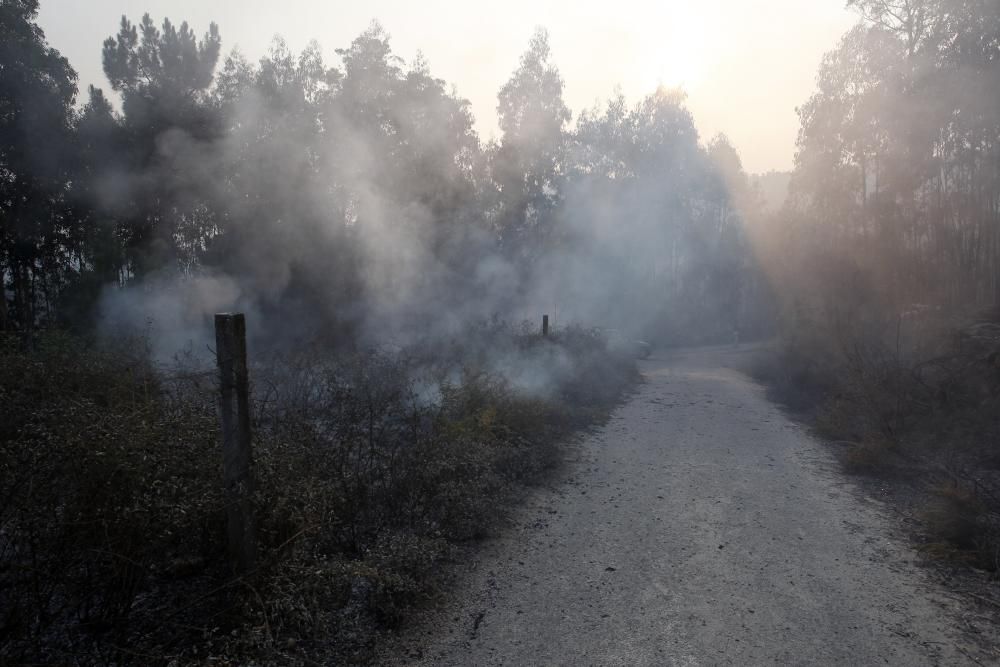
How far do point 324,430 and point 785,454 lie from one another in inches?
237

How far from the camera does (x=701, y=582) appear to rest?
420 cm

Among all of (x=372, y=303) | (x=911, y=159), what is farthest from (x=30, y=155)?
(x=911, y=159)

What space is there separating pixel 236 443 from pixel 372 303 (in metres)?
11.7

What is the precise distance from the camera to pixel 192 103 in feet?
53.3

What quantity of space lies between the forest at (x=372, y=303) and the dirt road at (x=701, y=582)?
447 mm

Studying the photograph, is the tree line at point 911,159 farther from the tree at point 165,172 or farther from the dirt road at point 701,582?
the tree at point 165,172

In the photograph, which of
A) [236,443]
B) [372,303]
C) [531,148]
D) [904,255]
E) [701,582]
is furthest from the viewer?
[531,148]

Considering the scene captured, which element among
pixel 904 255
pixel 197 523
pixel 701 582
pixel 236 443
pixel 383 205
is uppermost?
pixel 383 205

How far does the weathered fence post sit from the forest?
0.13m

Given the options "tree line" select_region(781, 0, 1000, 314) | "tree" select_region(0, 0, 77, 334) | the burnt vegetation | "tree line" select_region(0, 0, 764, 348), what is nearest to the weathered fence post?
the burnt vegetation

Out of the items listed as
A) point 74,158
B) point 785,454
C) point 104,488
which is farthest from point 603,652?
point 74,158

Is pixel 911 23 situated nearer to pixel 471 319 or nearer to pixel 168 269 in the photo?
pixel 471 319

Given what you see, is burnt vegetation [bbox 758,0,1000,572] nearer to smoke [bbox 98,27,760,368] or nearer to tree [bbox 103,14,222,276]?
smoke [bbox 98,27,760,368]

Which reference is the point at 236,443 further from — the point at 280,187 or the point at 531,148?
the point at 531,148
